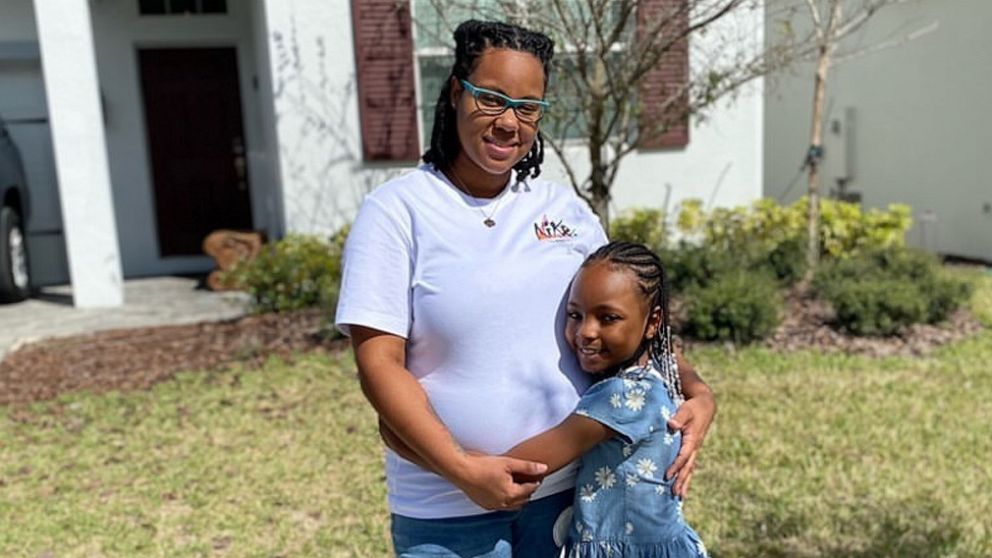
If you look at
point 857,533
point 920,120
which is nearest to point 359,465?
point 857,533

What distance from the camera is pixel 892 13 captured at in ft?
29.9

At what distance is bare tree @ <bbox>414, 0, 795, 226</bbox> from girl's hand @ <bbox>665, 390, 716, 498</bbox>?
3118mm

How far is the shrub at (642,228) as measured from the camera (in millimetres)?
6793

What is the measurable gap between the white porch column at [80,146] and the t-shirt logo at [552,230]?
20.5ft

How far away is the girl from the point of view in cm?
158

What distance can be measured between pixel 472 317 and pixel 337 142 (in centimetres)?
579

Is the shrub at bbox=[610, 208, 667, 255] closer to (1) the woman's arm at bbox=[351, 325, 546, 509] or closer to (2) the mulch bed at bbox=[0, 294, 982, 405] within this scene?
(2) the mulch bed at bbox=[0, 294, 982, 405]

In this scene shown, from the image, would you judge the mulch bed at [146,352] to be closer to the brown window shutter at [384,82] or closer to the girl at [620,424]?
the brown window shutter at [384,82]

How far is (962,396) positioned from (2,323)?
6763 mm

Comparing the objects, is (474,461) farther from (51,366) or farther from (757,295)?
(51,366)

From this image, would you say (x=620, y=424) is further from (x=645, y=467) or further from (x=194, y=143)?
(x=194, y=143)

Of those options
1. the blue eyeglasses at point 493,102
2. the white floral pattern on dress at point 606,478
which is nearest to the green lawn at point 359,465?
the white floral pattern on dress at point 606,478

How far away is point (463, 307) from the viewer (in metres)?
1.53

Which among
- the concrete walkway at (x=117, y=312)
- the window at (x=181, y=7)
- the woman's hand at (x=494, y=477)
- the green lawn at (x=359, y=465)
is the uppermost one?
the window at (x=181, y=7)
